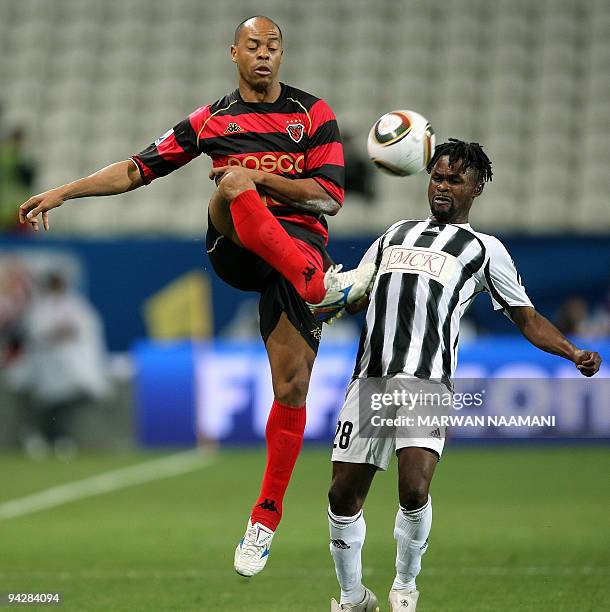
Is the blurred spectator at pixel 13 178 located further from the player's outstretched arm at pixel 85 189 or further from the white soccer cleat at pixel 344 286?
the white soccer cleat at pixel 344 286

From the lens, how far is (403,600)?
5777 mm

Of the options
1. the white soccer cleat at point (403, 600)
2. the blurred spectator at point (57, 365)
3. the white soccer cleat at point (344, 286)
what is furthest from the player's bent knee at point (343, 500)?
the blurred spectator at point (57, 365)

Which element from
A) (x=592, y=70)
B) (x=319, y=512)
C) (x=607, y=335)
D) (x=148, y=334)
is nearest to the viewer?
(x=319, y=512)

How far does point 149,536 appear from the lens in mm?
9359

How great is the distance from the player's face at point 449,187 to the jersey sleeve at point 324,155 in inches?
16.4

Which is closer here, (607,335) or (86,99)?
(607,335)

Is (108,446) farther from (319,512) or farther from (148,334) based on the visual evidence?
(319,512)

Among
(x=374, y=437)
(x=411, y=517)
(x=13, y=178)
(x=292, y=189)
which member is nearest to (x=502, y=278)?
(x=374, y=437)

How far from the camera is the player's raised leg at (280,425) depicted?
19.3 ft

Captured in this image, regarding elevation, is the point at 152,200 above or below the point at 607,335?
above

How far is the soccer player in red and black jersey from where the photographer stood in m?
5.68

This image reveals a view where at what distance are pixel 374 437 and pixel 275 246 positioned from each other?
0.94m

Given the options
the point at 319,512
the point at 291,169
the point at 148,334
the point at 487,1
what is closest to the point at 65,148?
the point at 148,334

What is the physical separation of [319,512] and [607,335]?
491 cm
